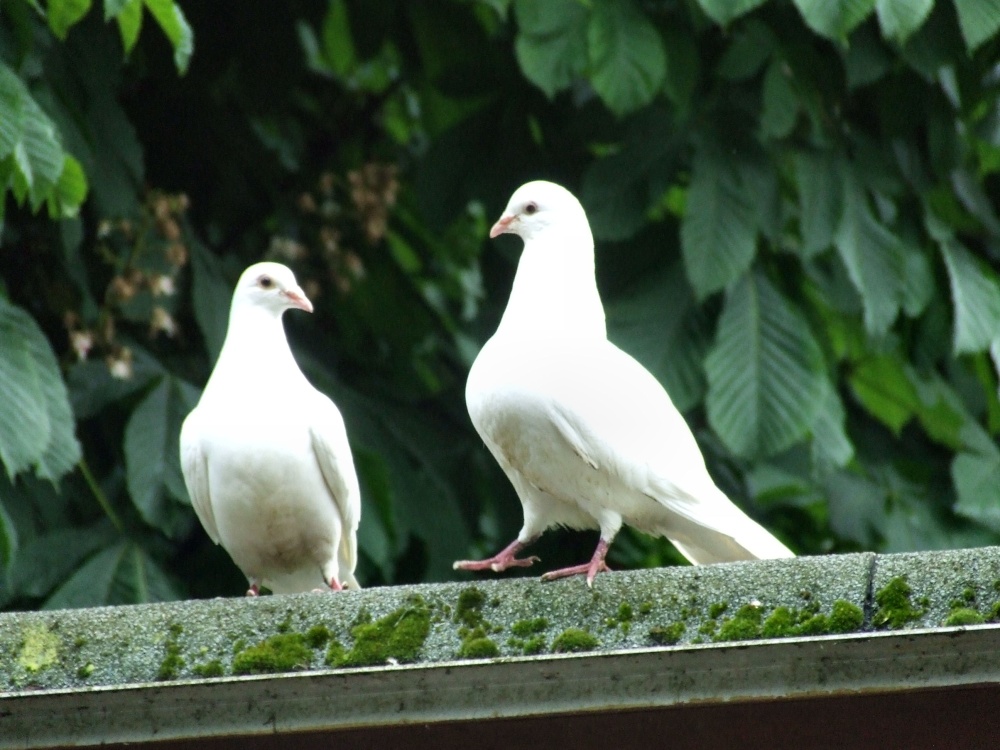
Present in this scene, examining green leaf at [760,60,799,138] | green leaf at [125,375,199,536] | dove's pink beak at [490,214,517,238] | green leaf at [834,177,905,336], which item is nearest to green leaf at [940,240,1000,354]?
green leaf at [834,177,905,336]

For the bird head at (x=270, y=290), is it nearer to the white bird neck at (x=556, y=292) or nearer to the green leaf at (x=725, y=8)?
the white bird neck at (x=556, y=292)

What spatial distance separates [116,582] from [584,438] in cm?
214

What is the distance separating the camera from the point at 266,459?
4.71 m

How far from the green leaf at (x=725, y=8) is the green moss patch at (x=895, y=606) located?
2.77 m

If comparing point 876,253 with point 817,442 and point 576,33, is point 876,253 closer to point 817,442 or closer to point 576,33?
point 817,442

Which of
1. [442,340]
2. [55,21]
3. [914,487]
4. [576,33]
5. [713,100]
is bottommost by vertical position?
[914,487]

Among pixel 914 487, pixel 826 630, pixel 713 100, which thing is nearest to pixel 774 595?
pixel 826 630

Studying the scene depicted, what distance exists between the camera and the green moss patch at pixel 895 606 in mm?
2693

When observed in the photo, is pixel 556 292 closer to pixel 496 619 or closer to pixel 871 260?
pixel 496 619

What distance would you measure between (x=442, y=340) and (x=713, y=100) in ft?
6.34

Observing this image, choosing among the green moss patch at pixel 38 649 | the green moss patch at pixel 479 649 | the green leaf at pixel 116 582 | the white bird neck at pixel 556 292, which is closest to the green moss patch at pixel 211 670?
the green moss patch at pixel 38 649

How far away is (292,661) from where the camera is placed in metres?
2.89

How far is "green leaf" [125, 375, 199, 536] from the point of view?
5363 mm

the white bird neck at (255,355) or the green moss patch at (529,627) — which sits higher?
the green moss patch at (529,627)
